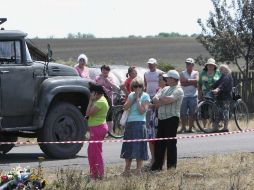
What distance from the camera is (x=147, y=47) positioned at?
71188mm

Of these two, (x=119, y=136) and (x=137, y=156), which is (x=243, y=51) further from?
(x=137, y=156)

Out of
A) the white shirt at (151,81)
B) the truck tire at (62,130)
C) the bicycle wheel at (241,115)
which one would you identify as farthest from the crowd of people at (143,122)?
the bicycle wheel at (241,115)

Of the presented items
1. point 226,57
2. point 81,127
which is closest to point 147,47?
point 226,57

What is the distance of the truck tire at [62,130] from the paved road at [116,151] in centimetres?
19

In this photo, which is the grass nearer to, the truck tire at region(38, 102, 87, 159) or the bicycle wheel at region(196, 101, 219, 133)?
the truck tire at region(38, 102, 87, 159)

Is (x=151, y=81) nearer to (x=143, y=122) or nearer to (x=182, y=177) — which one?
(x=143, y=122)

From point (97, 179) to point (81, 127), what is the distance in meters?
3.94

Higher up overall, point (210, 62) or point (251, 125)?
point (210, 62)

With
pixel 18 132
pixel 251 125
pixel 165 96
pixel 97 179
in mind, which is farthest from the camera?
pixel 251 125

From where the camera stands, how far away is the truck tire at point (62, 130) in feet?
51.2

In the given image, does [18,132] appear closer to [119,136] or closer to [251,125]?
[119,136]

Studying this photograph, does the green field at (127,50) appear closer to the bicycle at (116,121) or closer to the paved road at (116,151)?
the bicycle at (116,121)

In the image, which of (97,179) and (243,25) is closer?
(97,179)

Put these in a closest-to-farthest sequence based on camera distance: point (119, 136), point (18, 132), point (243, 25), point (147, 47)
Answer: point (18, 132) → point (119, 136) → point (243, 25) → point (147, 47)
